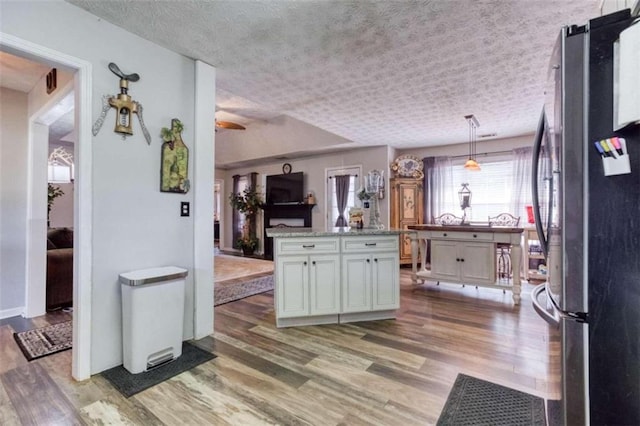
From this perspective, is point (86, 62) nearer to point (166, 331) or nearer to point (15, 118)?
point (166, 331)

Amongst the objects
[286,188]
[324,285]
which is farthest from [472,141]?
[324,285]

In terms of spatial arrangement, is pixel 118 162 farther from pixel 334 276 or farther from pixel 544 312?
pixel 544 312

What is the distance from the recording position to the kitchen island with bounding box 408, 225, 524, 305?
3.53 m

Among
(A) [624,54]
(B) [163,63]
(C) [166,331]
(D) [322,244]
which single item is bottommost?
(C) [166,331]

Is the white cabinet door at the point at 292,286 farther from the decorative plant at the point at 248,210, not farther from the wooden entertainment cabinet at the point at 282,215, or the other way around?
the decorative plant at the point at 248,210

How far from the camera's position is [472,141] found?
553cm

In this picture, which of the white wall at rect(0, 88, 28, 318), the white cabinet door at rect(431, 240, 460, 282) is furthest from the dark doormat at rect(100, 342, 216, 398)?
the white cabinet door at rect(431, 240, 460, 282)

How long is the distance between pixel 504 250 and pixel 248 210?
19.3 ft

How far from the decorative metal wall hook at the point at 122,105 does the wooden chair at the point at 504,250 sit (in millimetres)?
4847

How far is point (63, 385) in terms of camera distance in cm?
182

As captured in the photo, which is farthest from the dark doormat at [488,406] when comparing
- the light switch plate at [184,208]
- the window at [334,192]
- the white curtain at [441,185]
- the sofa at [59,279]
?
the window at [334,192]

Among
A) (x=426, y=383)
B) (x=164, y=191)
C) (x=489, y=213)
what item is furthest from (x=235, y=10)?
(x=489, y=213)

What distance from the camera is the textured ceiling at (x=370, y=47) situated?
6.17 feet

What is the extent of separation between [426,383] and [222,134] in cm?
757
